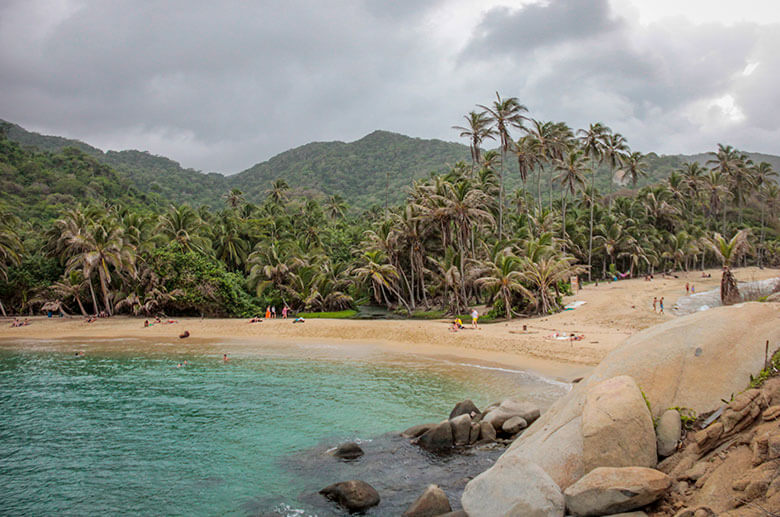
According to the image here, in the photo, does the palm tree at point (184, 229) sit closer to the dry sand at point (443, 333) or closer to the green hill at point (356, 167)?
the dry sand at point (443, 333)

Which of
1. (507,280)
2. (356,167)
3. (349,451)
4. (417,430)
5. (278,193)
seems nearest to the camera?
(349,451)

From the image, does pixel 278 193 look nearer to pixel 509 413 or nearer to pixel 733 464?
pixel 509 413

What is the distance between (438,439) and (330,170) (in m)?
159

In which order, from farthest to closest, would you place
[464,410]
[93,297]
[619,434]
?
[93,297]
[464,410]
[619,434]

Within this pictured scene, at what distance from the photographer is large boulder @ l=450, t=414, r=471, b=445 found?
12545 mm

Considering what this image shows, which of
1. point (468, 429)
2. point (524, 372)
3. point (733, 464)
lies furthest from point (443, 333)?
point (733, 464)

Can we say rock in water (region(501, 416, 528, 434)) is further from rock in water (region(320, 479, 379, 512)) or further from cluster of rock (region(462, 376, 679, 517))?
cluster of rock (region(462, 376, 679, 517))

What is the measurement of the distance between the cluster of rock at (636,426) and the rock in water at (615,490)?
0.01 m

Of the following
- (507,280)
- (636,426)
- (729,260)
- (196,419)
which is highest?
(729,260)

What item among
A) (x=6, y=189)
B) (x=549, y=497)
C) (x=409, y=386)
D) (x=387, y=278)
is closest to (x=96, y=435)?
(x=409, y=386)

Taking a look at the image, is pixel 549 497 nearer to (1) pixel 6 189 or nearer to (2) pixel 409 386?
(2) pixel 409 386

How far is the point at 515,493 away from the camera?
7438 millimetres

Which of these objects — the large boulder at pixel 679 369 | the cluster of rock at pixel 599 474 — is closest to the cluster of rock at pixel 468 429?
the large boulder at pixel 679 369

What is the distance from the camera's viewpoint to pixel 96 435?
14523mm
